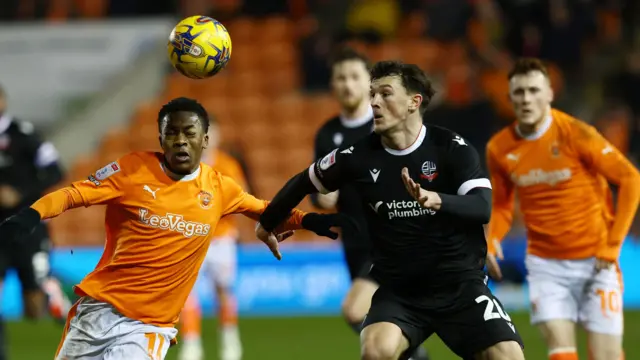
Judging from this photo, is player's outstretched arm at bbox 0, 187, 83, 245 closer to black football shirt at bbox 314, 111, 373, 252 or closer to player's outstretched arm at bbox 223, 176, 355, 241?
player's outstretched arm at bbox 223, 176, 355, 241

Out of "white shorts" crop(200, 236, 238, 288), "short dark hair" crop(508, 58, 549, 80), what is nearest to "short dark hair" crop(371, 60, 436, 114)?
"short dark hair" crop(508, 58, 549, 80)

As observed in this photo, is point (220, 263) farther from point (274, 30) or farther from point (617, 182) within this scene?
point (274, 30)

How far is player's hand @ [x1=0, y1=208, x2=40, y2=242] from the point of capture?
533cm

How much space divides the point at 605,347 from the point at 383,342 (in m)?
2.00

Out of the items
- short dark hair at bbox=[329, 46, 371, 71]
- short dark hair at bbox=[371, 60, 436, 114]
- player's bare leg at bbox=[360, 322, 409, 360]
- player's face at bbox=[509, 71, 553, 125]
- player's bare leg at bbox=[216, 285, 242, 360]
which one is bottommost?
player's bare leg at bbox=[216, 285, 242, 360]

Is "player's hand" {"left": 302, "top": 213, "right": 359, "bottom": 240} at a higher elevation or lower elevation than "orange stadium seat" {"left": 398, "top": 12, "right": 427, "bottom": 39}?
lower

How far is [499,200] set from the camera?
7.59 metres

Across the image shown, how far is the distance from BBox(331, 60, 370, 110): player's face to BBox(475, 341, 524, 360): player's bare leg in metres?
2.78

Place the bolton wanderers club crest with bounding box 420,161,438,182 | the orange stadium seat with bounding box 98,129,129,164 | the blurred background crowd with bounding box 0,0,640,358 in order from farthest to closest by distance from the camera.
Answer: the orange stadium seat with bounding box 98,129,129,164, the blurred background crowd with bounding box 0,0,640,358, the bolton wanderers club crest with bounding box 420,161,438,182

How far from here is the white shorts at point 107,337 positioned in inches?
231

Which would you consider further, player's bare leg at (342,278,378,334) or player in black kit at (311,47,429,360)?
player in black kit at (311,47,429,360)

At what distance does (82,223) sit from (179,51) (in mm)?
11015

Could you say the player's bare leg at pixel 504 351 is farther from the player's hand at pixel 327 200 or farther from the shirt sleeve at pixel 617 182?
the player's hand at pixel 327 200

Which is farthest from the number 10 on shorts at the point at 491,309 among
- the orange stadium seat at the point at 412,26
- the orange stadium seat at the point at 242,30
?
the orange stadium seat at the point at 242,30
